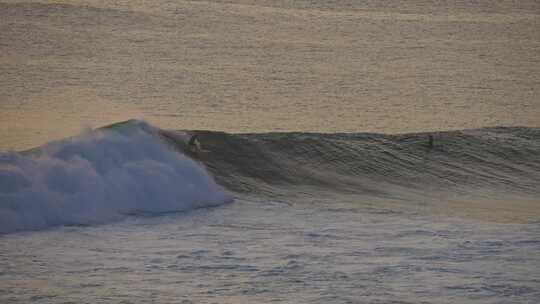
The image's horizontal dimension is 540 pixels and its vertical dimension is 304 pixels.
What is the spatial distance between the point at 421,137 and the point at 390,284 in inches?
307

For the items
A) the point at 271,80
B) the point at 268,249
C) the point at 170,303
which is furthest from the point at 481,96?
the point at 170,303

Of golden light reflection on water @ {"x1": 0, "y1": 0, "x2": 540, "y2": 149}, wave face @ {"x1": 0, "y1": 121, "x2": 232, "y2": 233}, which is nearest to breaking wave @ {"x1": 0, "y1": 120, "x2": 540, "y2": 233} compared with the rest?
wave face @ {"x1": 0, "y1": 121, "x2": 232, "y2": 233}

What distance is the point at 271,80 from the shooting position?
70.7ft

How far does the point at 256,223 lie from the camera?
1047 centimetres

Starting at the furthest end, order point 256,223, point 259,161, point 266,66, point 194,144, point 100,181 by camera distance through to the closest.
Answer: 1. point 266,66
2. point 259,161
3. point 194,144
4. point 100,181
5. point 256,223

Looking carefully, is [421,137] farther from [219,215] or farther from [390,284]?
[390,284]

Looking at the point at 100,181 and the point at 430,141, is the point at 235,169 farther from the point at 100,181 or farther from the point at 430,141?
the point at 430,141

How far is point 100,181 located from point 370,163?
4758mm

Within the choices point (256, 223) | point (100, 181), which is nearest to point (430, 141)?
point (256, 223)

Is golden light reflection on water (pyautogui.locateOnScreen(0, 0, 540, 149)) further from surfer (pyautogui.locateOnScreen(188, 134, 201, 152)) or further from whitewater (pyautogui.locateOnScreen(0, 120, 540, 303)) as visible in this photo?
whitewater (pyautogui.locateOnScreen(0, 120, 540, 303))

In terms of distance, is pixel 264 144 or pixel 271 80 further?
pixel 271 80

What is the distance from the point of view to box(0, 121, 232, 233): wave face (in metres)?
10.0

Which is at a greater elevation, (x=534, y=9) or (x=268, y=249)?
(x=534, y=9)

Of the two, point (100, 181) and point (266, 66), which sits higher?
point (266, 66)
